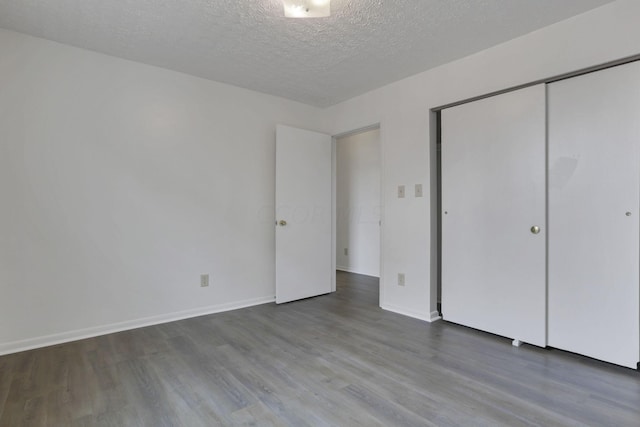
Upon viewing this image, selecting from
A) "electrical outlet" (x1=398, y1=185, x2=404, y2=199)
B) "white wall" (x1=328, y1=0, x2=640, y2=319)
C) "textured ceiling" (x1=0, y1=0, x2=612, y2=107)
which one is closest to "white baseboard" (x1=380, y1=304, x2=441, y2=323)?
"white wall" (x1=328, y1=0, x2=640, y2=319)

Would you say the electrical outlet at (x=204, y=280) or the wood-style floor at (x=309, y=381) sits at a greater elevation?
the electrical outlet at (x=204, y=280)

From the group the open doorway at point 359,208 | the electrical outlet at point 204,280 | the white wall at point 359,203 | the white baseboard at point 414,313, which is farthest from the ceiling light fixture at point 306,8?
the white wall at point 359,203

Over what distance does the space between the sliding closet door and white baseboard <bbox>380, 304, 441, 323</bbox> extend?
10cm

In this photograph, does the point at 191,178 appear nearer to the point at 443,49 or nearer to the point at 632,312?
the point at 443,49

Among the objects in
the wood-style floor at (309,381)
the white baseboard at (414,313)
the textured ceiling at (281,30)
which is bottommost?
the wood-style floor at (309,381)

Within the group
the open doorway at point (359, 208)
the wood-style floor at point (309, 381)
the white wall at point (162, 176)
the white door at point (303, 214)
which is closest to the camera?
the wood-style floor at point (309, 381)

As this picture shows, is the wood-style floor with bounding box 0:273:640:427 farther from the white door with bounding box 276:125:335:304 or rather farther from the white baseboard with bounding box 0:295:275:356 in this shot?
the white door with bounding box 276:125:335:304

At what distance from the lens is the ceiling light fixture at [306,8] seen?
75.7 inches

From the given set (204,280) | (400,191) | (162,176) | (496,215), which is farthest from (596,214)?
(162,176)

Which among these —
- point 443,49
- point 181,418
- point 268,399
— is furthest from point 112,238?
point 443,49

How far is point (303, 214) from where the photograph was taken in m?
3.87

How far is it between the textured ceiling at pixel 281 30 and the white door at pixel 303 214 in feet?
2.98

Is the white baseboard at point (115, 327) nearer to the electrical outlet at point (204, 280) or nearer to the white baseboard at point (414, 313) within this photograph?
the electrical outlet at point (204, 280)

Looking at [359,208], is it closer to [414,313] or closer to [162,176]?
[414,313]
